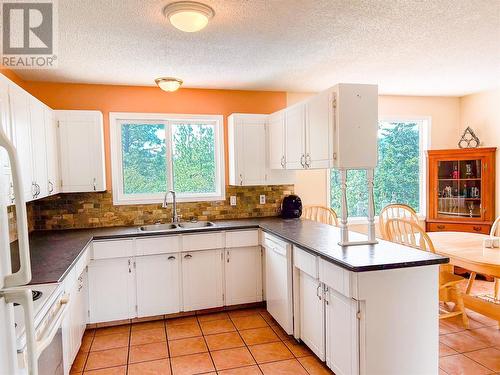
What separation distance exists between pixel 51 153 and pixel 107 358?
1818 millimetres

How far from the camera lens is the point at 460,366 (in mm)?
2658

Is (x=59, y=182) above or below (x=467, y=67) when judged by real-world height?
below

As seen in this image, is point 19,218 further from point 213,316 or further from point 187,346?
point 213,316

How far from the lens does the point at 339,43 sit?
281 cm

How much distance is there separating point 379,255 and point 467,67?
2.41 metres

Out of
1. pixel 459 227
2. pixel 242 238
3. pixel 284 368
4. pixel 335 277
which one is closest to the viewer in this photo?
pixel 335 277

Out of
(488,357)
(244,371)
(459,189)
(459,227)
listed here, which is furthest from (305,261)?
(459,189)

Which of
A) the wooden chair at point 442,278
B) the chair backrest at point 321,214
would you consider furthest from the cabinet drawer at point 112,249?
the wooden chair at point 442,278

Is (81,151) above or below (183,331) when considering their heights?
above

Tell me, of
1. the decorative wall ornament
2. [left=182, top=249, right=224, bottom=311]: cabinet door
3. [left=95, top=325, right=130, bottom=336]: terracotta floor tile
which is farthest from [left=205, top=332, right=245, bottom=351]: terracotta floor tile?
the decorative wall ornament

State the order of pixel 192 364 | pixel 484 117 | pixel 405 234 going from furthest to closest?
pixel 484 117
pixel 405 234
pixel 192 364

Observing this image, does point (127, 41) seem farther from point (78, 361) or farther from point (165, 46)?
point (78, 361)

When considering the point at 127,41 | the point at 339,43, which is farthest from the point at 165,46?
the point at 339,43

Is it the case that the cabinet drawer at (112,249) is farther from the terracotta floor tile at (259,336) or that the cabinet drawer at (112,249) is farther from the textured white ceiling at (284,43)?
the textured white ceiling at (284,43)
